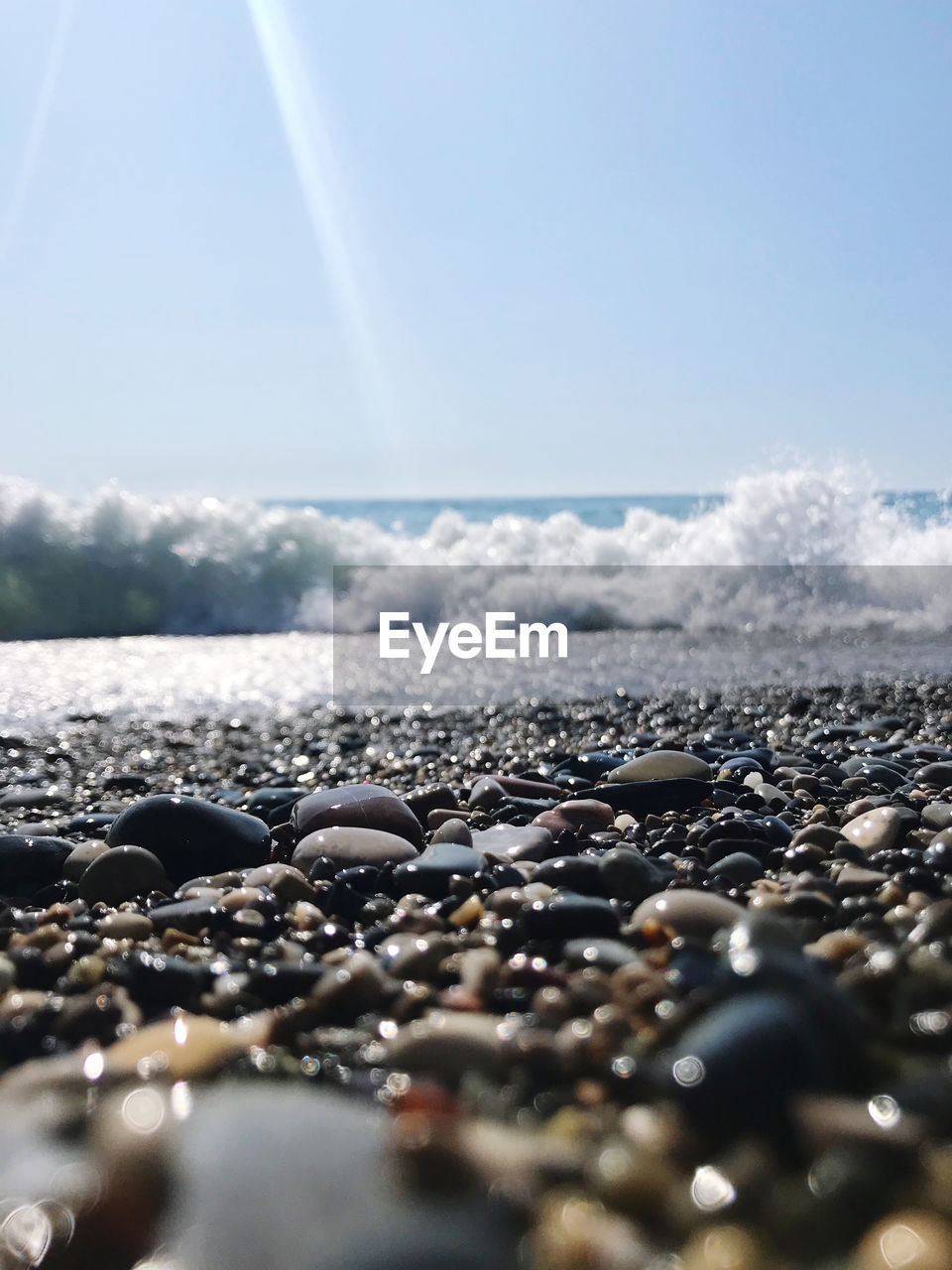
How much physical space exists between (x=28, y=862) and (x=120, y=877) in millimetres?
360

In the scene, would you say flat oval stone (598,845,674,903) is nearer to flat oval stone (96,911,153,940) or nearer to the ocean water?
flat oval stone (96,911,153,940)

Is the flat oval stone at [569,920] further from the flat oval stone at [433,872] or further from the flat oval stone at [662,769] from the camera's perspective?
the flat oval stone at [662,769]

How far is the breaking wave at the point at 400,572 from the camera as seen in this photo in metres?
10.9

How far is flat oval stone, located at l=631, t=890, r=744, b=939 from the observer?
185 cm

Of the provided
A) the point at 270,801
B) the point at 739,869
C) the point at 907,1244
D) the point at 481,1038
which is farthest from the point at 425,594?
the point at 907,1244

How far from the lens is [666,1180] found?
113 cm

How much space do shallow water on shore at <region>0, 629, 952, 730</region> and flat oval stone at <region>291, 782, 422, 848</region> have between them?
133 inches

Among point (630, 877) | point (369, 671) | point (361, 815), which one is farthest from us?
point (369, 671)

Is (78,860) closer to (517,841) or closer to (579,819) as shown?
(517,841)

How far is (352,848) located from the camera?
256cm

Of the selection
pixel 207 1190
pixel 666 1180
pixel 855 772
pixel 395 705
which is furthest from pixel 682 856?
pixel 395 705

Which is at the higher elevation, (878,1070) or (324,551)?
(324,551)

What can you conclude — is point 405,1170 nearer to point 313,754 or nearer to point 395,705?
point 313,754

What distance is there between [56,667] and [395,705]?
3.53m
